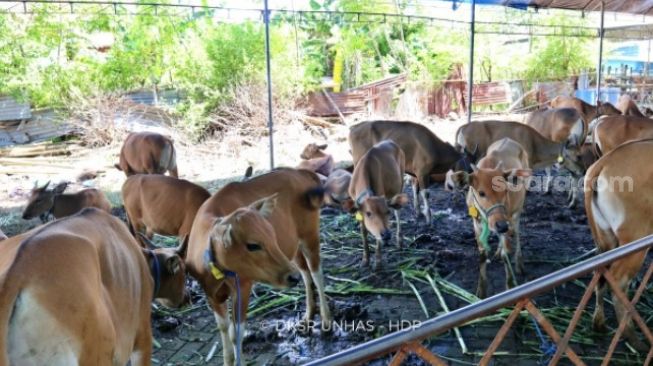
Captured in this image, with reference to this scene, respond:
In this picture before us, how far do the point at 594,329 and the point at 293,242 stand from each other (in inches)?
117

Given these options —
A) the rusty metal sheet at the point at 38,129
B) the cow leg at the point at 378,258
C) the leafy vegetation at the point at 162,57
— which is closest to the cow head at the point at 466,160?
the cow leg at the point at 378,258

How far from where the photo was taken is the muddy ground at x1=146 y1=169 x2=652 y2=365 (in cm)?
499

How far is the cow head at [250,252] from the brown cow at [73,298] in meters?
0.62

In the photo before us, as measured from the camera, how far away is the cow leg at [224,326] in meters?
4.57

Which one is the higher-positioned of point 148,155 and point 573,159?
point 148,155

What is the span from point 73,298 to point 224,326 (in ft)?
7.09

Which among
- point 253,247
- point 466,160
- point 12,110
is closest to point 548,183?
point 466,160

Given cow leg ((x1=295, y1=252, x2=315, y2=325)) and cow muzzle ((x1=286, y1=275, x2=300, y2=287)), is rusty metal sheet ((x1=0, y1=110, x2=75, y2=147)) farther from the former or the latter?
cow muzzle ((x1=286, y1=275, x2=300, y2=287))

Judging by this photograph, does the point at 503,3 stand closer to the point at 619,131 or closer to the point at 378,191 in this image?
the point at 619,131

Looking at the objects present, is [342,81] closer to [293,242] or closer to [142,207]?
[142,207]

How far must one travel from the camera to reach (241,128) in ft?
54.3

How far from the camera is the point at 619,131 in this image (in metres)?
9.63

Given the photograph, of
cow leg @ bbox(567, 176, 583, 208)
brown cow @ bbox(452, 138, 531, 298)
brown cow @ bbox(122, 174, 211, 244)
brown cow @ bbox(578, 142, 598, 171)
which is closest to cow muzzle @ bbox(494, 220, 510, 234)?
brown cow @ bbox(452, 138, 531, 298)

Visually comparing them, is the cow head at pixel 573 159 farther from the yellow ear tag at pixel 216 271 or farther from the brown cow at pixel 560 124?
the yellow ear tag at pixel 216 271
